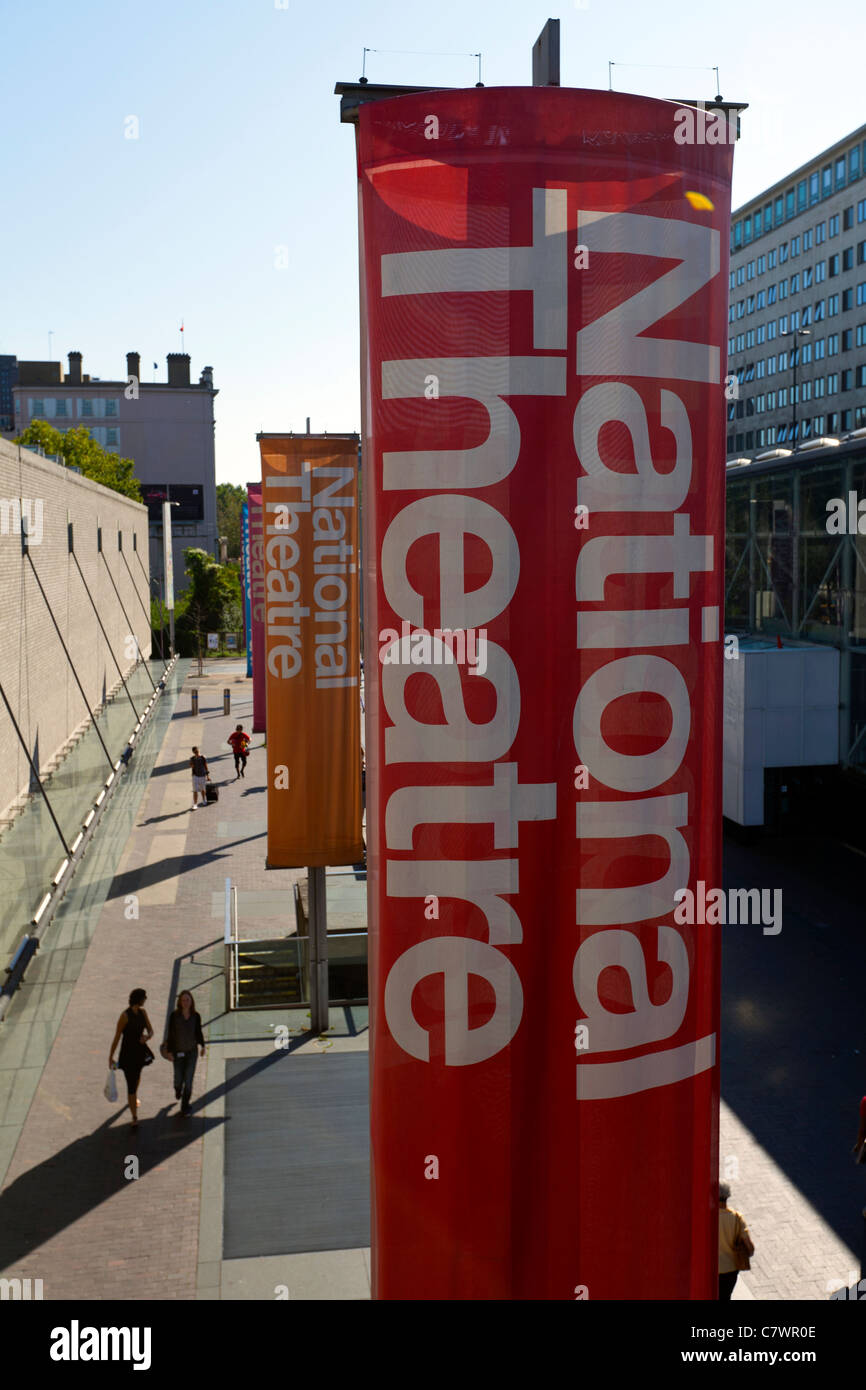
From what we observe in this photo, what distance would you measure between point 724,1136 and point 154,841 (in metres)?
14.2

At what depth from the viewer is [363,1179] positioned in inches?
393

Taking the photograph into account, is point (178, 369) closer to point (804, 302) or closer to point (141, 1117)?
point (804, 302)

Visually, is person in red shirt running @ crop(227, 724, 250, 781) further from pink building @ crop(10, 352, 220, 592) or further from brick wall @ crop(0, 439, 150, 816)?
pink building @ crop(10, 352, 220, 592)

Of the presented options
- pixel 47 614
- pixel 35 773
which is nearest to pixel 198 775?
pixel 47 614

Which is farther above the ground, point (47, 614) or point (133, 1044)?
point (47, 614)

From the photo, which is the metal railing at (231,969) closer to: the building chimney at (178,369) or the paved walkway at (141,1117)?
the paved walkway at (141,1117)

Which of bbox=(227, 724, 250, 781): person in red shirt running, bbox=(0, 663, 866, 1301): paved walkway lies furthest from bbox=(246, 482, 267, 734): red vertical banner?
bbox=(0, 663, 866, 1301): paved walkway

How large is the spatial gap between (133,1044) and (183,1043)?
0.47 metres

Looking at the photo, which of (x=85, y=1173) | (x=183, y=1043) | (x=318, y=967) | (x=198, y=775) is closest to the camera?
(x=85, y=1173)

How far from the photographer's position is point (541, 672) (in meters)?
3.78

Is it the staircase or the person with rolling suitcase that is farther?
the person with rolling suitcase

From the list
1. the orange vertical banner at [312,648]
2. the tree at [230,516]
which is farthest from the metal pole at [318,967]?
the tree at [230,516]

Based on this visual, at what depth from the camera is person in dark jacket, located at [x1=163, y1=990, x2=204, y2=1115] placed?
11.1m

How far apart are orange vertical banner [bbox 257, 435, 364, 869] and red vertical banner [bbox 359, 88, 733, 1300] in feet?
27.4
